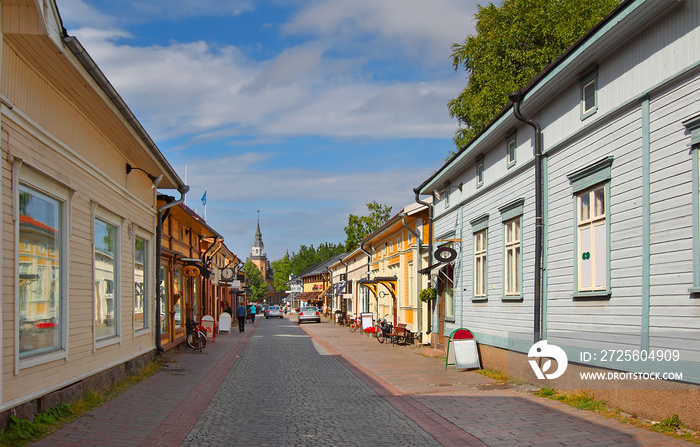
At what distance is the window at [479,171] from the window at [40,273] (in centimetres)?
997

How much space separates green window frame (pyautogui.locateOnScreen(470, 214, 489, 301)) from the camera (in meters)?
15.7

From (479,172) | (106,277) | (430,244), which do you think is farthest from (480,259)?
(106,277)

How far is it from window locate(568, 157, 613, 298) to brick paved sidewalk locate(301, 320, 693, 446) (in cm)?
179

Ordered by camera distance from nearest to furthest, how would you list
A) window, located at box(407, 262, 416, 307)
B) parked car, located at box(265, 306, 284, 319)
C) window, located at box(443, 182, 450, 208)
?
window, located at box(443, 182, 450, 208) < window, located at box(407, 262, 416, 307) < parked car, located at box(265, 306, 284, 319)

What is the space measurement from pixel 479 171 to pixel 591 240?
674 cm

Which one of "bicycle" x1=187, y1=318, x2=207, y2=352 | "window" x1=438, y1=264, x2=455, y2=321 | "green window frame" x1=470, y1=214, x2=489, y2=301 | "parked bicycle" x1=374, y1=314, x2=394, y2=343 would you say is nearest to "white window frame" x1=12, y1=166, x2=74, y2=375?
"green window frame" x1=470, y1=214, x2=489, y2=301

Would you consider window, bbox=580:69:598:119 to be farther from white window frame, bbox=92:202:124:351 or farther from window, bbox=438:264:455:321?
window, bbox=438:264:455:321

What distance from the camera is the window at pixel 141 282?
14438mm

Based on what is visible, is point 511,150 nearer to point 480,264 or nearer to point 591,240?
point 480,264

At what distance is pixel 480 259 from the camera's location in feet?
53.4

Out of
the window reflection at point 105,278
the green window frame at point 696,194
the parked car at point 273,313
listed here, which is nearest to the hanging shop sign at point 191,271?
the window reflection at point 105,278

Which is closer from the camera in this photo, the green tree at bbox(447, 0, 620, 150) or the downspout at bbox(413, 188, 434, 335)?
the downspout at bbox(413, 188, 434, 335)

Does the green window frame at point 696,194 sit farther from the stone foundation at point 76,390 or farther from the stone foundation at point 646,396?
the stone foundation at point 76,390

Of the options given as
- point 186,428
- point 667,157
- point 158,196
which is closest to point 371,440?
point 186,428
